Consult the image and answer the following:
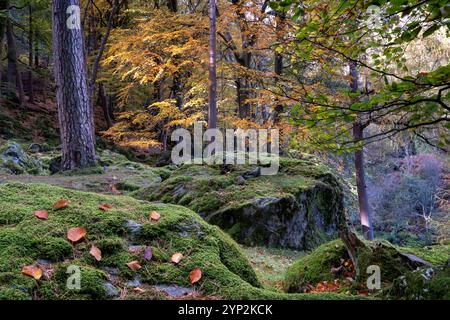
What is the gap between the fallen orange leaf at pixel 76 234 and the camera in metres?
2.22

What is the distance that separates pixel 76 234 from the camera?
2246mm

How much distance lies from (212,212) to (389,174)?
19.9 meters

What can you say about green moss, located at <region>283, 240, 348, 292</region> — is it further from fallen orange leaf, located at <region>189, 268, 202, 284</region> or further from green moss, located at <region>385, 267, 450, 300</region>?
fallen orange leaf, located at <region>189, 268, 202, 284</region>

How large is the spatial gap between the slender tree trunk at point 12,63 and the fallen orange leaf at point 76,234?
19.0m

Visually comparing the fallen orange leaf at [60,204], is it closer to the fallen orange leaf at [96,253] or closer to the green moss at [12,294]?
the fallen orange leaf at [96,253]

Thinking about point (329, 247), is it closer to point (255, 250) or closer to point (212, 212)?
point (255, 250)

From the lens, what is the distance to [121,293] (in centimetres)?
199

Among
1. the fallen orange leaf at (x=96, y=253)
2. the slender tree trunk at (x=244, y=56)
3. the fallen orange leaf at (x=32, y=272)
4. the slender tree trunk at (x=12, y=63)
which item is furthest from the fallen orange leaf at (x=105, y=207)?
the slender tree trunk at (x=12, y=63)

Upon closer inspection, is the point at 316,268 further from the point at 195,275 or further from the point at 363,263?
the point at 195,275

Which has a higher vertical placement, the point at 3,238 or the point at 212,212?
the point at 3,238

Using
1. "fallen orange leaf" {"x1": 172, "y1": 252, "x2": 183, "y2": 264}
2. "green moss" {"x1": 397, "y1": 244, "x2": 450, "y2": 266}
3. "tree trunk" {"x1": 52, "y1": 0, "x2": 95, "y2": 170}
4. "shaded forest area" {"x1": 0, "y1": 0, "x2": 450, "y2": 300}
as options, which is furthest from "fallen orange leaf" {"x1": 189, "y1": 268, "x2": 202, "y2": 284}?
"tree trunk" {"x1": 52, "y1": 0, "x2": 95, "y2": 170}

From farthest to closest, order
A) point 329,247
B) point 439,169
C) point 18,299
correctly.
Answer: point 439,169, point 329,247, point 18,299

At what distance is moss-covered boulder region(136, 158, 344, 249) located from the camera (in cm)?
663
